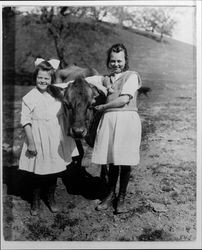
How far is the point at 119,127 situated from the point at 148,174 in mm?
357

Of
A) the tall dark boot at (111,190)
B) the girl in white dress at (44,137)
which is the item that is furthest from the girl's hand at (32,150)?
the tall dark boot at (111,190)

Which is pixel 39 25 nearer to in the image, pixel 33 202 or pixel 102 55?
pixel 102 55

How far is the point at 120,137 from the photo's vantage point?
2.45 metres

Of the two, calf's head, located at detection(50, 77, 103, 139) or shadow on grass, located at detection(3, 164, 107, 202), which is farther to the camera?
shadow on grass, located at detection(3, 164, 107, 202)

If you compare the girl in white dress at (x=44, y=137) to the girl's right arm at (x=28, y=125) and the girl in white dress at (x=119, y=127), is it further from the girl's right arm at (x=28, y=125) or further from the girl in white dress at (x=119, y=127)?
the girl in white dress at (x=119, y=127)

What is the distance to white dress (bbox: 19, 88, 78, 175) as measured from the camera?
2.46 metres

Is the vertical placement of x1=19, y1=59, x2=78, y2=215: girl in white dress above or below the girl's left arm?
below

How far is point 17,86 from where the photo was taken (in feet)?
8.20

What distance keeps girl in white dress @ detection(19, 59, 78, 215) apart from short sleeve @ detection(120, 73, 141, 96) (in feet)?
1.38

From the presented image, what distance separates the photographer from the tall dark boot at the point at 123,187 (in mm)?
2482

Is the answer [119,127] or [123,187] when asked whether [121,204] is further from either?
[119,127]

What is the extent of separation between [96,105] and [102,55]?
12.6 inches

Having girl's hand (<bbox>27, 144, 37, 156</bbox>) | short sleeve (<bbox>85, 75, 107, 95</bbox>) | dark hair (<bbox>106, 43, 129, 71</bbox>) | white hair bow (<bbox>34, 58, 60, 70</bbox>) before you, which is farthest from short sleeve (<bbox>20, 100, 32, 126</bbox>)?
dark hair (<bbox>106, 43, 129, 71</bbox>)

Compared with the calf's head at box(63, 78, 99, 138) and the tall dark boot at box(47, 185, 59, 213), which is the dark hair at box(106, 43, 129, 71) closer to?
the calf's head at box(63, 78, 99, 138)
